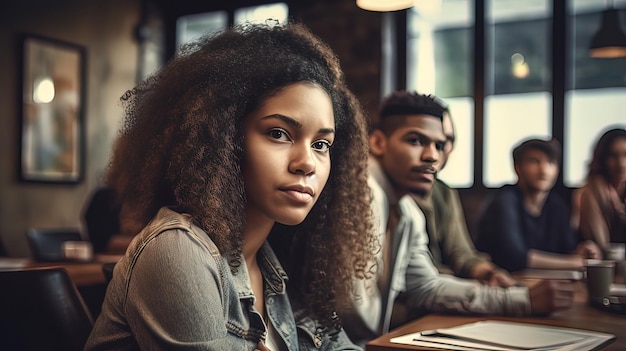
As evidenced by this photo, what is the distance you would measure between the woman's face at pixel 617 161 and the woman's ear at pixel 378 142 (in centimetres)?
60

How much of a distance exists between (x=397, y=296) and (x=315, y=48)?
2.96ft

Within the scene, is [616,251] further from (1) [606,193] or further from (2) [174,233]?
(2) [174,233]

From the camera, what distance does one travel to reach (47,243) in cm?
376

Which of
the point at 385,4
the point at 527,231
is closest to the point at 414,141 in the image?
the point at 527,231

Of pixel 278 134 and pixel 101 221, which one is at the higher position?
pixel 278 134

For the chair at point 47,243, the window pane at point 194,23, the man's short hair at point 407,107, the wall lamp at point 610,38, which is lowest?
the chair at point 47,243

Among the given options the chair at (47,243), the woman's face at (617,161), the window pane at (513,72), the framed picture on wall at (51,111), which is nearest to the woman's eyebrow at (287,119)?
the woman's face at (617,161)

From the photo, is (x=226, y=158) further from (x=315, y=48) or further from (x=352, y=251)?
(x=352, y=251)

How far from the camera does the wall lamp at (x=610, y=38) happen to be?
1.96 metres

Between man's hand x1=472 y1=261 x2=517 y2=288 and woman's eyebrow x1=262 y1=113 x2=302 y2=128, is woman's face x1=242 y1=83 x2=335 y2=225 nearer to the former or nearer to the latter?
woman's eyebrow x1=262 y1=113 x2=302 y2=128

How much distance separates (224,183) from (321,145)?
193 millimetres

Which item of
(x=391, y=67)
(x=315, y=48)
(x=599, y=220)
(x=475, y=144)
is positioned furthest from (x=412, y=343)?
(x=391, y=67)

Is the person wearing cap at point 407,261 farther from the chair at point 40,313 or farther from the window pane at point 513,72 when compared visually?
the window pane at point 513,72

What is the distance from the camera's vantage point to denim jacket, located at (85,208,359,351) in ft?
3.18
